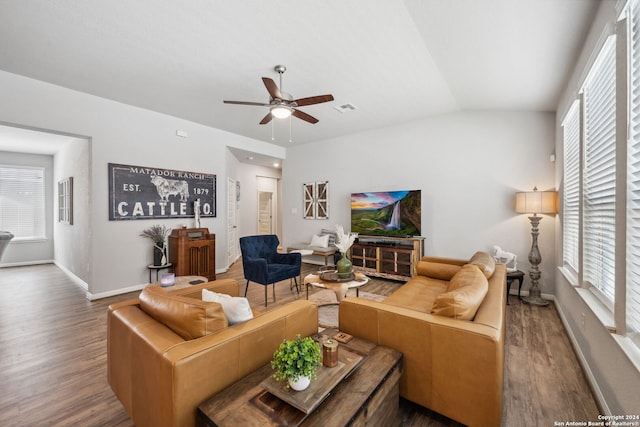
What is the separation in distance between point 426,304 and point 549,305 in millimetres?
2441

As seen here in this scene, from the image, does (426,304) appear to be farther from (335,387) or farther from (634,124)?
(634,124)

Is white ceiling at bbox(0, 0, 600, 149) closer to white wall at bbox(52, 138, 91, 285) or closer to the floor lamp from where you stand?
the floor lamp

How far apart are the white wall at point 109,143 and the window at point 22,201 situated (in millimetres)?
4369

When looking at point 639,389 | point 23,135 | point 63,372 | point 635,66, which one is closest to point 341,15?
point 635,66

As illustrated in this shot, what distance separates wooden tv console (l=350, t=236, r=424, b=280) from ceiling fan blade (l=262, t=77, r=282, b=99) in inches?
122

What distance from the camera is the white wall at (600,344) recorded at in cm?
137

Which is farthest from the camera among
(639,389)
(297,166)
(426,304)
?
(297,166)

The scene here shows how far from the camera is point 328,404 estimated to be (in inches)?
44.3

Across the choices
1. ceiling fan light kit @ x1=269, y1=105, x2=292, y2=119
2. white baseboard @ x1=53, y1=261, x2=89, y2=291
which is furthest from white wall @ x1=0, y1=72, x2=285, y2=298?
ceiling fan light kit @ x1=269, y1=105, x2=292, y2=119

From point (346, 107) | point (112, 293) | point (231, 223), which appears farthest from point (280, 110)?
point (231, 223)

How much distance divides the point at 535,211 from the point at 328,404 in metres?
3.76

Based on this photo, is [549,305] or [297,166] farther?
[297,166]

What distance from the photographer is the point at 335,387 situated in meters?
1.24

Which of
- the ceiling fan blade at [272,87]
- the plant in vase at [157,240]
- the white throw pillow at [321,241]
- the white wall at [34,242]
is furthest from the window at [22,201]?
the ceiling fan blade at [272,87]
